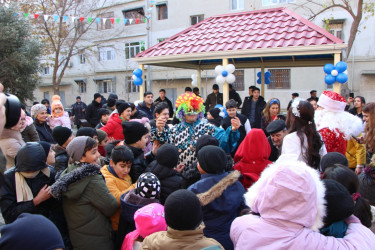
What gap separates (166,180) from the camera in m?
Result: 2.87

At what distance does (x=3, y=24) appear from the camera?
12.8 m

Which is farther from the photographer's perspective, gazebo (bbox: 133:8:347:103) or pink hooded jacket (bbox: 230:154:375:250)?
gazebo (bbox: 133:8:347:103)

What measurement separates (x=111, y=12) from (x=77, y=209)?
26.9m

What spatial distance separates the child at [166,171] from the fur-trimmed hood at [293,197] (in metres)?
1.29

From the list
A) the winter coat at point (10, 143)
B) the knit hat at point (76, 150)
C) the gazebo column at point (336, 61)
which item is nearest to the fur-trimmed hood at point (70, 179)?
the knit hat at point (76, 150)

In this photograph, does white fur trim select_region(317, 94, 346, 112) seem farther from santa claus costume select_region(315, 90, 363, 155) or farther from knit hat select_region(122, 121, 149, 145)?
knit hat select_region(122, 121, 149, 145)

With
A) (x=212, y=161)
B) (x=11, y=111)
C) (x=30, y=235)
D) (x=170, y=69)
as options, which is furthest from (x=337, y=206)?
(x=170, y=69)

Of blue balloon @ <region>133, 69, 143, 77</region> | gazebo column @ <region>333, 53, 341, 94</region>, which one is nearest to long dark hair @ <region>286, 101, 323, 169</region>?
gazebo column @ <region>333, 53, 341, 94</region>

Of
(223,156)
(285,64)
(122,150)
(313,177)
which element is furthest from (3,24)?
(313,177)

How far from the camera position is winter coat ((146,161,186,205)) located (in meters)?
2.83

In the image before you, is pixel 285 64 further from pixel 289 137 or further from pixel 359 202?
pixel 359 202

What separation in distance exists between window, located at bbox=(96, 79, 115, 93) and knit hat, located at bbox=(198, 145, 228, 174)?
86.0 ft

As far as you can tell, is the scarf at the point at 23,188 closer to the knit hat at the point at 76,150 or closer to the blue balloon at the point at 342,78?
the knit hat at the point at 76,150

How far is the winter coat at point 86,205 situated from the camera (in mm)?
2463
